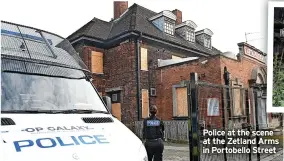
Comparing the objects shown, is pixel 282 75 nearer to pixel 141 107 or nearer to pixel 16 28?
pixel 16 28

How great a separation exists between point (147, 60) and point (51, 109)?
759 cm

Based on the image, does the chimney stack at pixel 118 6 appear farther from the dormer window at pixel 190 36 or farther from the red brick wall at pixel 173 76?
the red brick wall at pixel 173 76

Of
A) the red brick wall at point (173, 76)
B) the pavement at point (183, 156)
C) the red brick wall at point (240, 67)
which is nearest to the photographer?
the pavement at point (183, 156)

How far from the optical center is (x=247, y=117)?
5.30 metres

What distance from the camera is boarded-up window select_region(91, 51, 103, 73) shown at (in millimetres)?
8641

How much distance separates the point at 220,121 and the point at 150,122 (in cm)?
104

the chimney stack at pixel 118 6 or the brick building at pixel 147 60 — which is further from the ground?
the chimney stack at pixel 118 6

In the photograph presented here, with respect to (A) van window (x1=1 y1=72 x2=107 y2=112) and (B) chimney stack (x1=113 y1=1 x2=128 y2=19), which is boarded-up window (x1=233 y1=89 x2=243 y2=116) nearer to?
(A) van window (x1=1 y1=72 x2=107 y2=112)

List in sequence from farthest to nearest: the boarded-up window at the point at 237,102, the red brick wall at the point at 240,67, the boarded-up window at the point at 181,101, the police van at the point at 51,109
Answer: the red brick wall at the point at 240,67
the boarded-up window at the point at 181,101
the boarded-up window at the point at 237,102
the police van at the point at 51,109

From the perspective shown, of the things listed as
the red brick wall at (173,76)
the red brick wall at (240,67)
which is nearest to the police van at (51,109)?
the red brick wall at (173,76)

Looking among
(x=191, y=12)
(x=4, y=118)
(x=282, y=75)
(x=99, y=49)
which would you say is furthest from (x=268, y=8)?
(x=99, y=49)

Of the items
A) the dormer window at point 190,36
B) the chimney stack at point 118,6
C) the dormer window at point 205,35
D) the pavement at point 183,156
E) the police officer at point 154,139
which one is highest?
the chimney stack at point 118,6

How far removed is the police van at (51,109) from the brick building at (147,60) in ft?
17.2

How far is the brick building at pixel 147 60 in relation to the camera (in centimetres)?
905
